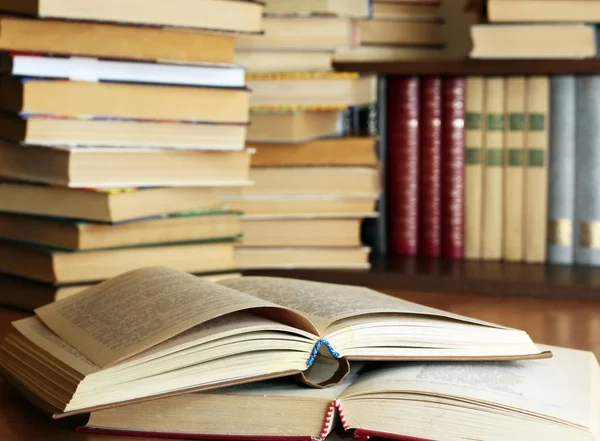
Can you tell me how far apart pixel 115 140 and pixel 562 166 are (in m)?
0.73

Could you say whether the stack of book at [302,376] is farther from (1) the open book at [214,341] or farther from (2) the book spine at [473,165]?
(2) the book spine at [473,165]

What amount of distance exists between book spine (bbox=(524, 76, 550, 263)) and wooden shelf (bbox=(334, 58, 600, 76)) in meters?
0.04

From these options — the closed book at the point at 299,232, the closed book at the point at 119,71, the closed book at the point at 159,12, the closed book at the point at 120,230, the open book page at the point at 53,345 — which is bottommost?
the closed book at the point at 299,232

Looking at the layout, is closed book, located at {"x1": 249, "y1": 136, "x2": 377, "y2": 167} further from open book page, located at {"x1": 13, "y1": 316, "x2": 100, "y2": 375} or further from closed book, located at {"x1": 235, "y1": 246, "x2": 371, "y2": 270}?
open book page, located at {"x1": 13, "y1": 316, "x2": 100, "y2": 375}

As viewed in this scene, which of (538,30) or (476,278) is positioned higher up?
(538,30)

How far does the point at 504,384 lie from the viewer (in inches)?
28.8

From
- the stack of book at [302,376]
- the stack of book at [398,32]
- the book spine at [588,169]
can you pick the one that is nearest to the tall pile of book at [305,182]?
the stack of book at [398,32]

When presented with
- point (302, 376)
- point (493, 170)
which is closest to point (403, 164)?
point (493, 170)

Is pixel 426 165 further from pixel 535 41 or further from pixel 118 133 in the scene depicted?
pixel 118 133

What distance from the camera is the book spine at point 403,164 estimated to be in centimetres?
163

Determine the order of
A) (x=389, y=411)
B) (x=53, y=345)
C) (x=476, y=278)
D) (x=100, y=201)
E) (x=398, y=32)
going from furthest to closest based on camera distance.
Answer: (x=398, y=32) < (x=476, y=278) < (x=100, y=201) < (x=53, y=345) < (x=389, y=411)

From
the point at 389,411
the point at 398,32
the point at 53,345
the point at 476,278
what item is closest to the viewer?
the point at 389,411

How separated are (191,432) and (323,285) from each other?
0.77 feet

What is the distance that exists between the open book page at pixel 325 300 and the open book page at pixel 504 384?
0.04 m
